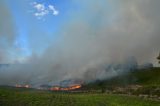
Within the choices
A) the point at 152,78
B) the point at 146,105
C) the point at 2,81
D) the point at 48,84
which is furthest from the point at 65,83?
the point at 146,105

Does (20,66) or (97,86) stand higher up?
(20,66)

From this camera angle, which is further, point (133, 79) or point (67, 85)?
point (133, 79)

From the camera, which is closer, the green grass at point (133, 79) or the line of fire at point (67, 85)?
the line of fire at point (67, 85)

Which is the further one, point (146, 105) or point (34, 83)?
point (34, 83)

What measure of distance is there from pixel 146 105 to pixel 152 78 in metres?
124

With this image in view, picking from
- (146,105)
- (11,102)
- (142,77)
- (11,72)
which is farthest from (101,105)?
(142,77)

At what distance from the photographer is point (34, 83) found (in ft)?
580

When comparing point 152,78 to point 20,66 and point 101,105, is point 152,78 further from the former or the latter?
point 101,105

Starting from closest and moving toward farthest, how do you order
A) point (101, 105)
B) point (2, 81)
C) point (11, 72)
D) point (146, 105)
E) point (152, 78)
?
point (101, 105)
point (146, 105)
point (2, 81)
point (11, 72)
point (152, 78)

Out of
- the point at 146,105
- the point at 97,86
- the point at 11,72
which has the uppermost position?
the point at 11,72

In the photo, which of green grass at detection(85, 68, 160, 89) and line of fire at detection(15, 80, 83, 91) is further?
green grass at detection(85, 68, 160, 89)

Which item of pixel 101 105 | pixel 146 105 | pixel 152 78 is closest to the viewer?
pixel 101 105

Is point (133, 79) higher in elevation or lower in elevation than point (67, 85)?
higher

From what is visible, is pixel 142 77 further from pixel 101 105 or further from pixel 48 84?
pixel 101 105
